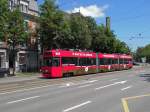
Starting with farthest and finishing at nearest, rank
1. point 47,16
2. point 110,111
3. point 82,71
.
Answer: point 47,16, point 82,71, point 110,111

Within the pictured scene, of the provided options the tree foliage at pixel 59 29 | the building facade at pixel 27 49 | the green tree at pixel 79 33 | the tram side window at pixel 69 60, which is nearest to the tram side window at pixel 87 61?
the tram side window at pixel 69 60

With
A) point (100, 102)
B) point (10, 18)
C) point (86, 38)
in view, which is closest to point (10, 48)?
point (10, 18)

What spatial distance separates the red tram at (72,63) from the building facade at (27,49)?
36.8ft

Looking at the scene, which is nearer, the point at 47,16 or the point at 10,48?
the point at 10,48

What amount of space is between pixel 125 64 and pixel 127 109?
59649 millimetres

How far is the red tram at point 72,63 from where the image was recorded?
4359cm

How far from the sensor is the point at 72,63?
155ft

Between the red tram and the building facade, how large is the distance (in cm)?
1121

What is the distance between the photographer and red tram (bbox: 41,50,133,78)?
1716 inches

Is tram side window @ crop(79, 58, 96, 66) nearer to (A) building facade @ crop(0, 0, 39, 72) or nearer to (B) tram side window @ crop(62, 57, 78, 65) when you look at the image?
(B) tram side window @ crop(62, 57, 78, 65)

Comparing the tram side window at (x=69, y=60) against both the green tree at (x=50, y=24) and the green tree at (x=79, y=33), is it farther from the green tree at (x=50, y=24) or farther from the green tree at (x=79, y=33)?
the green tree at (x=79, y=33)

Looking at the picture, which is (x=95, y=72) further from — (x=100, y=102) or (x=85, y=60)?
(x=100, y=102)

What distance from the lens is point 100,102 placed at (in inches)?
686

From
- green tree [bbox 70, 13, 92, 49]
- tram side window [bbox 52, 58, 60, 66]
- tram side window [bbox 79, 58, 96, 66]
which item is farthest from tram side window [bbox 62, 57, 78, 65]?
green tree [bbox 70, 13, 92, 49]
